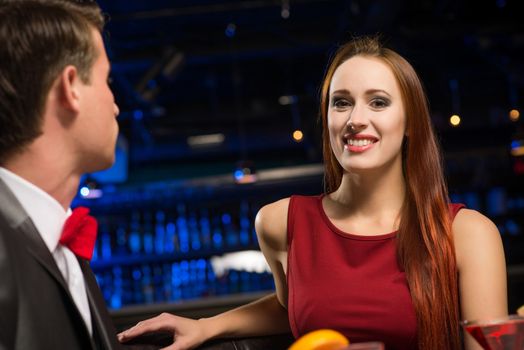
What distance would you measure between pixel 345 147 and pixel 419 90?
32 cm

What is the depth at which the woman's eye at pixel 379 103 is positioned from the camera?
7.45ft

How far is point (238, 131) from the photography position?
7672 millimetres

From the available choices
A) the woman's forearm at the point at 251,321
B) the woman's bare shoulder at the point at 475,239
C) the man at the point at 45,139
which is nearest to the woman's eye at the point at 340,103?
the woman's bare shoulder at the point at 475,239

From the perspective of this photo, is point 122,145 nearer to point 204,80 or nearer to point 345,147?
point 204,80

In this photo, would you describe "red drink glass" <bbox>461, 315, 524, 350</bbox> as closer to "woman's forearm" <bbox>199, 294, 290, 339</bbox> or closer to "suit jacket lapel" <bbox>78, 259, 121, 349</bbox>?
"suit jacket lapel" <bbox>78, 259, 121, 349</bbox>

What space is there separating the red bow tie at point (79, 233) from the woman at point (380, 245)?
62 centimetres

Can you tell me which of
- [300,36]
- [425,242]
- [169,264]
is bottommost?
[169,264]

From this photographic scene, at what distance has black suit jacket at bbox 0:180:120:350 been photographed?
125 centimetres

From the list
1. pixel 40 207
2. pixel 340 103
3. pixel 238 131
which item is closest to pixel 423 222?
pixel 340 103

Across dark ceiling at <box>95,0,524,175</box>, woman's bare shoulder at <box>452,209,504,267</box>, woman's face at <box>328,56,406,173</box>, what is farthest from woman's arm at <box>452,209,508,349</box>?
dark ceiling at <box>95,0,524,175</box>

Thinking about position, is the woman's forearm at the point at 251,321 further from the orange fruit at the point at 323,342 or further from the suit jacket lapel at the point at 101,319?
the orange fruit at the point at 323,342

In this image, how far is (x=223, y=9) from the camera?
6.15m

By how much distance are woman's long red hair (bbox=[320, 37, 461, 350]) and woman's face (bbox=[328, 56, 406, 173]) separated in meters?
0.05

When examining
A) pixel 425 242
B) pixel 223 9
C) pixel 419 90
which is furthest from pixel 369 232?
pixel 223 9
